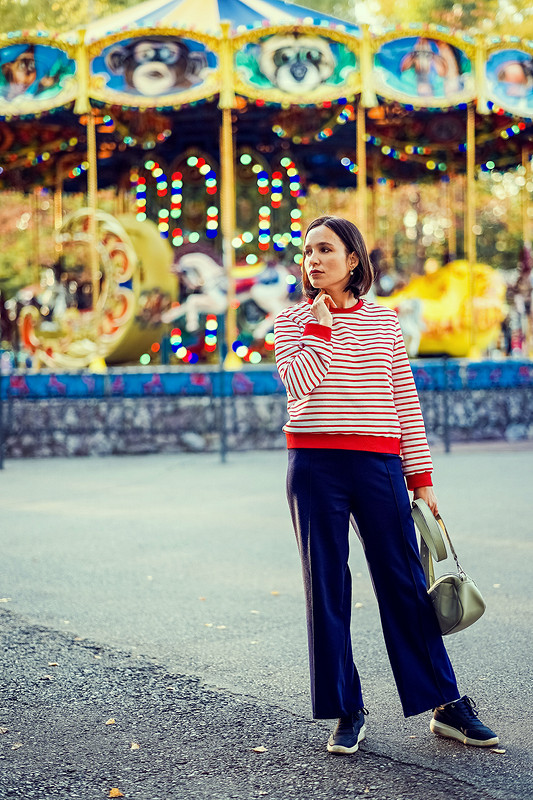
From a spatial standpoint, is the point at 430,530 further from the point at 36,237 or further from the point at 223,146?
the point at 36,237

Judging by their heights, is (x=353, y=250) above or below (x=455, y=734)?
above

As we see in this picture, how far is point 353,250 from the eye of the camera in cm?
316

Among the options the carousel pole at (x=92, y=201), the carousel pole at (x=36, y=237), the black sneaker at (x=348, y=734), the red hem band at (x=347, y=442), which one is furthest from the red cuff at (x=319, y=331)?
the carousel pole at (x=36, y=237)

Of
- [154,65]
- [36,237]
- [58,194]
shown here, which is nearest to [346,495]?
[154,65]

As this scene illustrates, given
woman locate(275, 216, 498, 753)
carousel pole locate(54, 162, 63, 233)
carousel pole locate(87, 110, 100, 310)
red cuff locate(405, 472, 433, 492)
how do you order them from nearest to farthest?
woman locate(275, 216, 498, 753) → red cuff locate(405, 472, 433, 492) → carousel pole locate(87, 110, 100, 310) → carousel pole locate(54, 162, 63, 233)

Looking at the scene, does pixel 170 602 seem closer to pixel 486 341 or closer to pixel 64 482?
pixel 64 482

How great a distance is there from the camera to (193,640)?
14.6 feet

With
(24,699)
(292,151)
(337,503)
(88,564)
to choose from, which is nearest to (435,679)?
(337,503)

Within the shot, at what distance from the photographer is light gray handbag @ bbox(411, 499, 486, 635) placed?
300 centimetres

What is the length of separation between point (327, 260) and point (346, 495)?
2.46 ft

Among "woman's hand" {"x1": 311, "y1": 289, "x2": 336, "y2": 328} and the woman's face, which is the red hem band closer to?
"woman's hand" {"x1": 311, "y1": 289, "x2": 336, "y2": 328}

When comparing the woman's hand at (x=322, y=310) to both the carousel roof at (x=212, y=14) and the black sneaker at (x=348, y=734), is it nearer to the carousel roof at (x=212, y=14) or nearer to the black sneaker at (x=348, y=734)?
the black sneaker at (x=348, y=734)

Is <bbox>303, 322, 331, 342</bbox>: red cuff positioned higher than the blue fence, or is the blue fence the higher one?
<bbox>303, 322, 331, 342</bbox>: red cuff

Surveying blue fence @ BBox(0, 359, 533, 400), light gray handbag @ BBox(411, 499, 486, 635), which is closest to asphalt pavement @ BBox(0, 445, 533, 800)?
light gray handbag @ BBox(411, 499, 486, 635)
